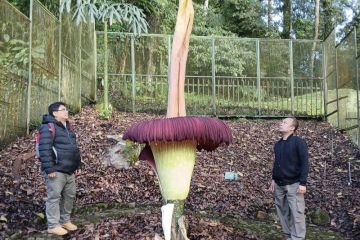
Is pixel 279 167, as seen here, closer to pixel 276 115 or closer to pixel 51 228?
pixel 51 228

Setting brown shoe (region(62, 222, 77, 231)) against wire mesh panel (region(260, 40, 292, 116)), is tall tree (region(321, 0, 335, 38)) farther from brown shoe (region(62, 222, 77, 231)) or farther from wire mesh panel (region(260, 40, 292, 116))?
brown shoe (region(62, 222, 77, 231))

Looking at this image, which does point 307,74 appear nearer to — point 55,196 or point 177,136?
point 55,196

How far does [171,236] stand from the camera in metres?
3.66

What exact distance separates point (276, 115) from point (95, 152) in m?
7.32

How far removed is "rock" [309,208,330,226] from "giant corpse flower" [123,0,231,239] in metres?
3.47

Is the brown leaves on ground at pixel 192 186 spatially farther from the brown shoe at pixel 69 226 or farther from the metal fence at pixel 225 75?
the metal fence at pixel 225 75

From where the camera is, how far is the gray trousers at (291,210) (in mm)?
5164

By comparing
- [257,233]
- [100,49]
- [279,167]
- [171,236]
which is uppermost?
[100,49]

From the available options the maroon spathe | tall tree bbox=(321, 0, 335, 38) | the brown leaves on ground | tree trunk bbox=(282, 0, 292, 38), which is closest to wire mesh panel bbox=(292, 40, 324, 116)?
the brown leaves on ground

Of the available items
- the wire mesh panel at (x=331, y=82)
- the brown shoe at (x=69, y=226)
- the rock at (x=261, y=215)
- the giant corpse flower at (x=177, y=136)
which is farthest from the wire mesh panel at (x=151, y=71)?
the giant corpse flower at (x=177, y=136)

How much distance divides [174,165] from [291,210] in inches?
89.6

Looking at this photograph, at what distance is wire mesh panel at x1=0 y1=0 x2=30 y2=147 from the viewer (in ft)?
25.4

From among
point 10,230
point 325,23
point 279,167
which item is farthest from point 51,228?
point 325,23

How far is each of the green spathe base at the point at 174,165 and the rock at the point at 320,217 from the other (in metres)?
3.67
